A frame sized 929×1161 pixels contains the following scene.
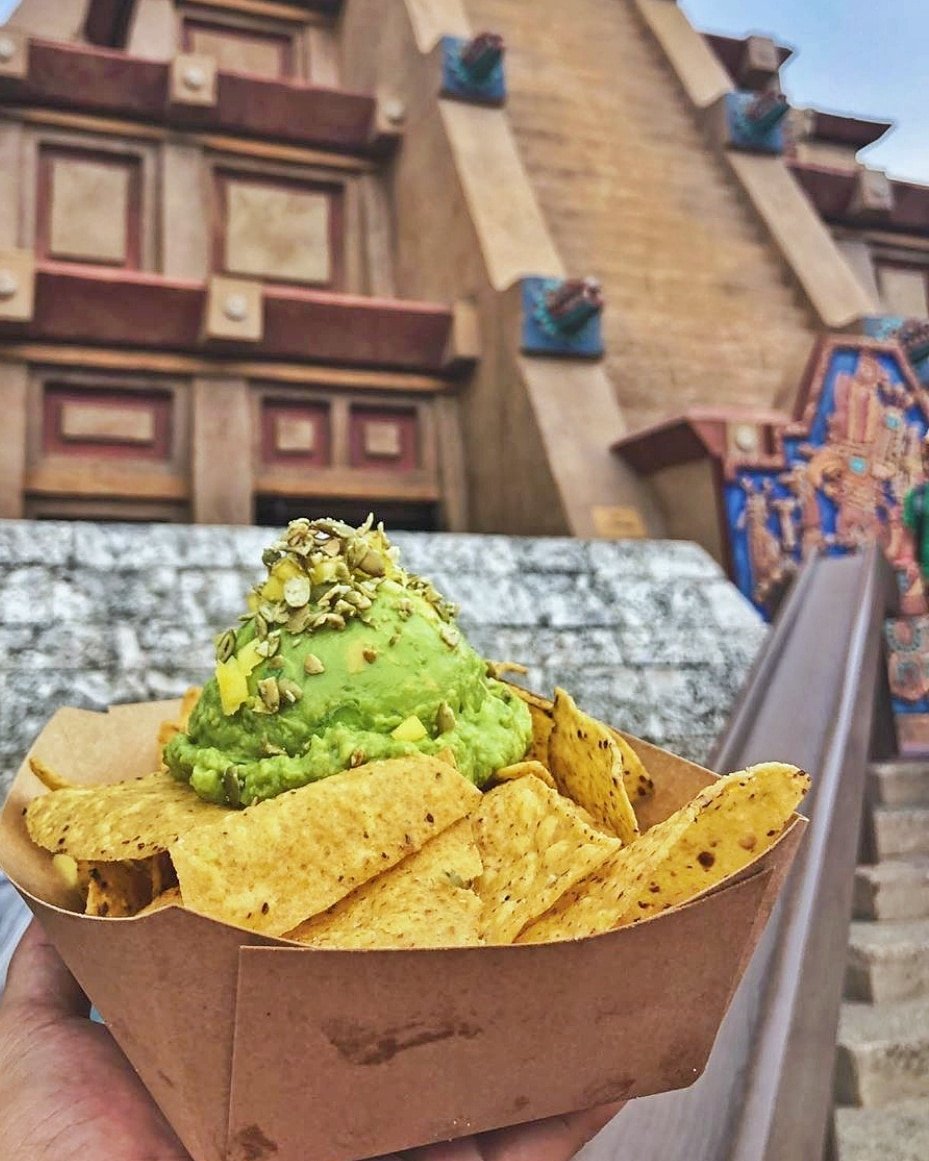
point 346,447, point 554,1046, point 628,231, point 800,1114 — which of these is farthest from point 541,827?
point 628,231

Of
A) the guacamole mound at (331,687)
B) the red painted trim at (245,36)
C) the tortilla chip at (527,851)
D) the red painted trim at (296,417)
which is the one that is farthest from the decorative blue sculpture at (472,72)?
the tortilla chip at (527,851)

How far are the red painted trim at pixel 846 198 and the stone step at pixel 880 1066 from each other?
8857 millimetres

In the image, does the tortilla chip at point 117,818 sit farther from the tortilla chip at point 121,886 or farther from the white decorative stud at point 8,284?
the white decorative stud at point 8,284

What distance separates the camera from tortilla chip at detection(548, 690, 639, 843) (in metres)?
1.16

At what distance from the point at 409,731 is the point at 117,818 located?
373 mm

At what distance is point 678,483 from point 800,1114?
4.62 meters

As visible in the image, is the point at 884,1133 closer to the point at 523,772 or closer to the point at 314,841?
the point at 523,772

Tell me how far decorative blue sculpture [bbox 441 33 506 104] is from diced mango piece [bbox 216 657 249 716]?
697 centimetres

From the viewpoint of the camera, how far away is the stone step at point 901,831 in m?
2.88

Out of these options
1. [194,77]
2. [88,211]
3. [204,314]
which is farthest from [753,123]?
[88,211]

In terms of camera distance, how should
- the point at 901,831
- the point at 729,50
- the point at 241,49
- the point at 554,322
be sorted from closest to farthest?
the point at 901,831 → the point at 554,322 → the point at 241,49 → the point at 729,50

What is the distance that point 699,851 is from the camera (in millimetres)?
814

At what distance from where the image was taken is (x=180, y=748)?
51.5 inches

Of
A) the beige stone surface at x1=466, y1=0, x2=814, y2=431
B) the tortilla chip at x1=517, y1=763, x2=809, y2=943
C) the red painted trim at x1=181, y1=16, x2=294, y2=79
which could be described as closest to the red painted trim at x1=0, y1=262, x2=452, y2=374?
the beige stone surface at x1=466, y1=0, x2=814, y2=431
